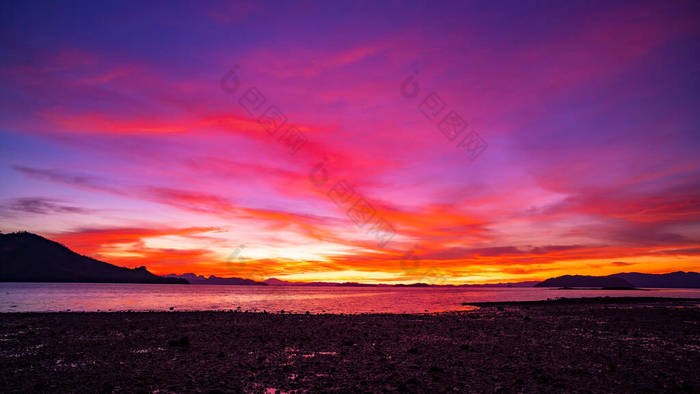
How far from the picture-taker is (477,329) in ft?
102

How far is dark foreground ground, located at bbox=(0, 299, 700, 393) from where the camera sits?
14.2 meters

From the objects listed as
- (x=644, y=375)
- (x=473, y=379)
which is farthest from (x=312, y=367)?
(x=644, y=375)

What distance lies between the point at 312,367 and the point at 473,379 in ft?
23.9

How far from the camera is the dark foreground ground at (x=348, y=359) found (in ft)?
46.5

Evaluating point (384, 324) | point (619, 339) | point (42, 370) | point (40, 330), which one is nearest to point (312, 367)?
point (42, 370)

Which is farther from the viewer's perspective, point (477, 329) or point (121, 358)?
point (477, 329)

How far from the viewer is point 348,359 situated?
1872 centimetres

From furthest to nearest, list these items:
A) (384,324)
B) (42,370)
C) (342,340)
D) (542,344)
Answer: (384,324) → (342,340) → (542,344) → (42,370)

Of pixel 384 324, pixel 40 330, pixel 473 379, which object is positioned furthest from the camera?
pixel 384 324

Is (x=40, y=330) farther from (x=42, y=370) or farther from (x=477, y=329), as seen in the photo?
(x=477, y=329)

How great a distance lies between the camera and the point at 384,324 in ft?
113

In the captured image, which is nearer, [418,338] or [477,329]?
[418,338]

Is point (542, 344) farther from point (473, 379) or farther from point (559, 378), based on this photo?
point (473, 379)

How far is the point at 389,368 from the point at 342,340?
8.54 meters
